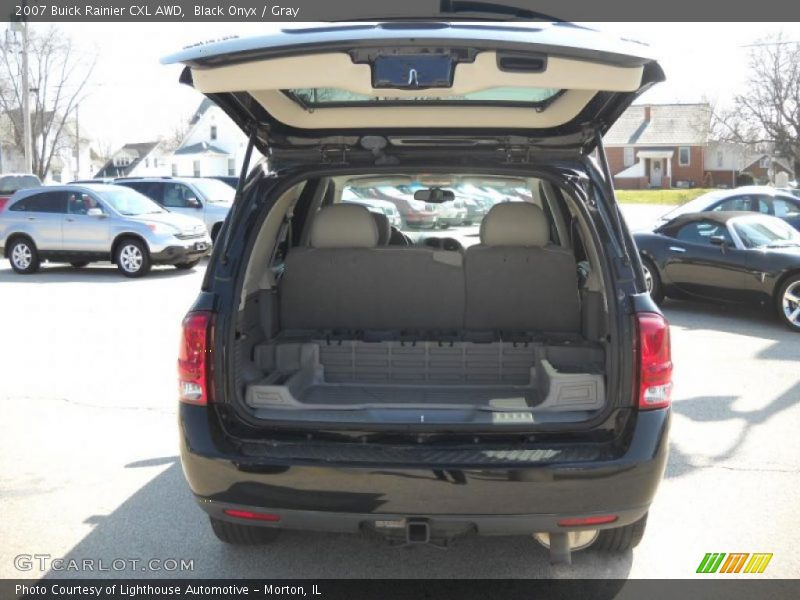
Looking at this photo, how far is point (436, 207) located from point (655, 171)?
2572 inches

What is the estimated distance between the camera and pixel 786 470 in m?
5.34

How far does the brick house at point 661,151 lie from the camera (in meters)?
70.9

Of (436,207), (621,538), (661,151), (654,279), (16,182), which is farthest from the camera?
(661,151)

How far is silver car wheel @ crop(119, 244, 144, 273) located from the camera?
53.5ft

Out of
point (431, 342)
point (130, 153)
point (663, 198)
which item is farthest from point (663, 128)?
point (431, 342)

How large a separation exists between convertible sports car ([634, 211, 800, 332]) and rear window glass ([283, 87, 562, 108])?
7014 mm

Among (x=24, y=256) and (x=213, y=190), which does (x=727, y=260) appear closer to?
(x=213, y=190)

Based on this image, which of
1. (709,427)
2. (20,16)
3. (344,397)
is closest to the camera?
(344,397)

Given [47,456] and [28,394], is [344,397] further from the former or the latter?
[28,394]

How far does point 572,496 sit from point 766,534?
165cm

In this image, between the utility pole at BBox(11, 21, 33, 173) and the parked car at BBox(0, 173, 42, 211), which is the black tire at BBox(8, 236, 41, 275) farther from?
the utility pole at BBox(11, 21, 33, 173)

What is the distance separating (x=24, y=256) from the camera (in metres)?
17.3

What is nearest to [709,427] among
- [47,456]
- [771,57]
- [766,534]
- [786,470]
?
[786,470]

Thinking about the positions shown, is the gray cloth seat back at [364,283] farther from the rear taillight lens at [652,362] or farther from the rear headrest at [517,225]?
the rear taillight lens at [652,362]
